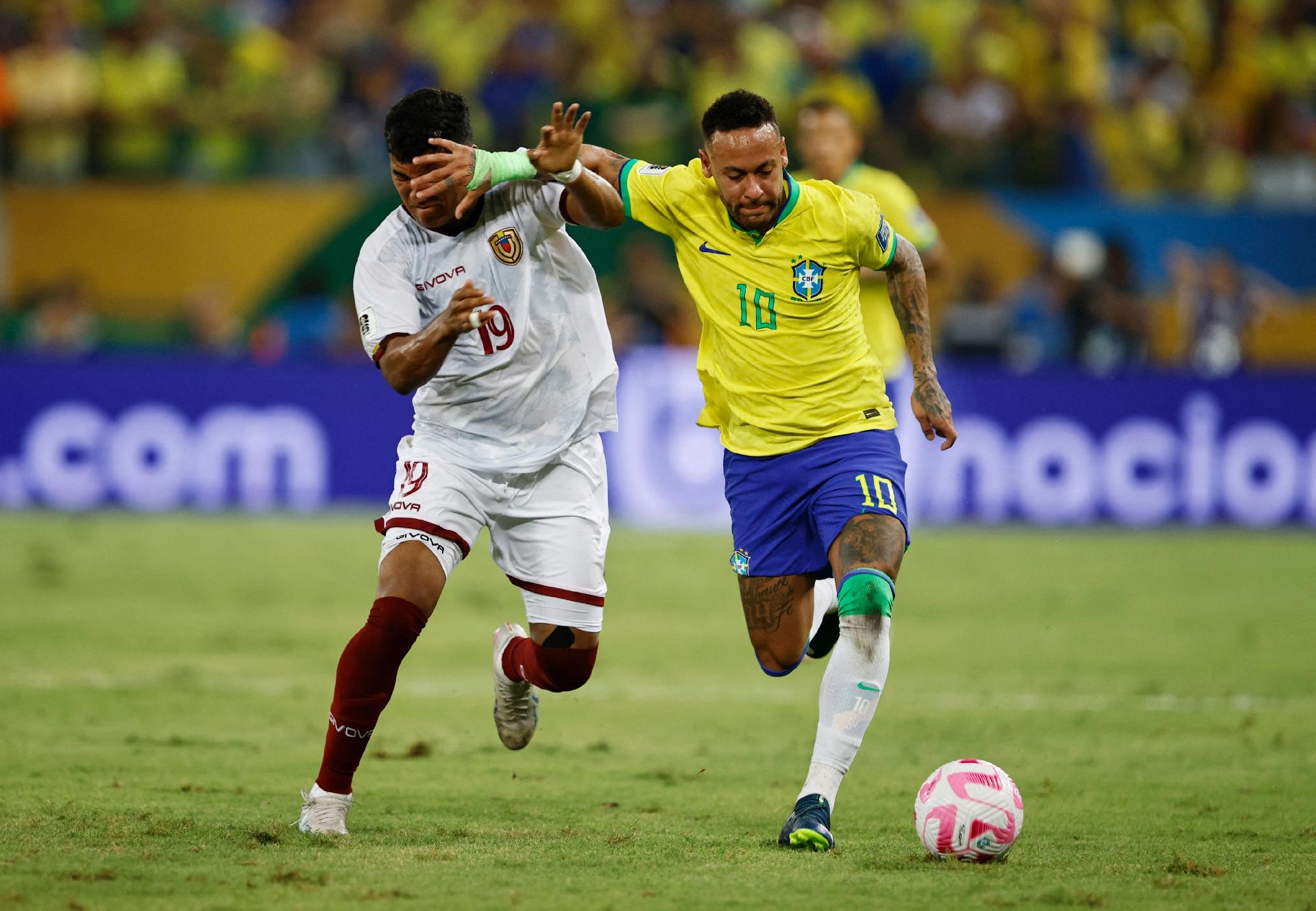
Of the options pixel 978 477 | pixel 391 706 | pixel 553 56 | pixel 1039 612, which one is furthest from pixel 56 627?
pixel 553 56

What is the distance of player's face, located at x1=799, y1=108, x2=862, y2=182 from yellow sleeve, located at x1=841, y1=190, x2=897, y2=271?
8.87ft

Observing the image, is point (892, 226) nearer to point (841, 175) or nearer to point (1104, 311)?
point (841, 175)

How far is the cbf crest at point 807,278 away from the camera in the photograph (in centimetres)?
601

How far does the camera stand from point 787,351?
6074 millimetres

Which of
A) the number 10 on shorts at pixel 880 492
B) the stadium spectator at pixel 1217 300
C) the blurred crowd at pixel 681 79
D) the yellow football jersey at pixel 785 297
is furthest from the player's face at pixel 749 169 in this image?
the blurred crowd at pixel 681 79

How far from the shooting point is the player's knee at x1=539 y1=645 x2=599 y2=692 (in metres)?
6.19

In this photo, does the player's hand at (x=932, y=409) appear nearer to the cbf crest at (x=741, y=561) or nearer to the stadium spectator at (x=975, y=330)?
the cbf crest at (x=741, y=561)

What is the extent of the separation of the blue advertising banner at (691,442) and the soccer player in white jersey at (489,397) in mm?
8711

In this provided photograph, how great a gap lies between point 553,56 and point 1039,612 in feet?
34.4

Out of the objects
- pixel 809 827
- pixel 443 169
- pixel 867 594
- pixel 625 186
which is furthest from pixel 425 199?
pixel 809 827

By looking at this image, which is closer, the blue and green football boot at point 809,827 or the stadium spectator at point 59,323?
the blue and green football boot at point 809,827

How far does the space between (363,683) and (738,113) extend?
2275mm

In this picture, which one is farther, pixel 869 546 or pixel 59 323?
pixel 59 323

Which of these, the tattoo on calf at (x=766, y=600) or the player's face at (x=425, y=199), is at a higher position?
the player's face at (x=425, y=199)
